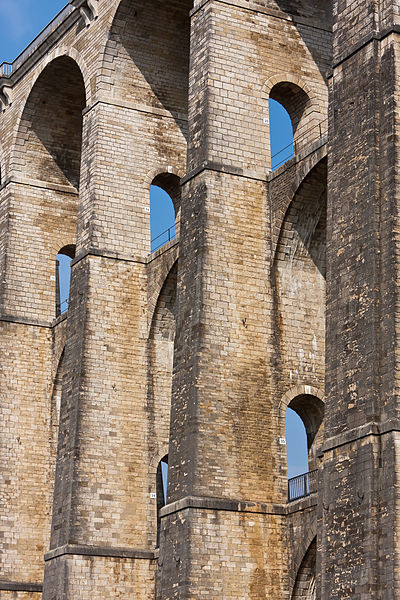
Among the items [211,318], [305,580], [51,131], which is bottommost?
[305,580]

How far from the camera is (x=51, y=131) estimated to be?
35.4 meters

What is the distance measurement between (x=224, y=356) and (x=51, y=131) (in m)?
14.4

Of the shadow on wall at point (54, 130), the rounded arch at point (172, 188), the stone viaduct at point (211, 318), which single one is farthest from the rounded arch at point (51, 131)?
the rounded arch at point (172, 188)

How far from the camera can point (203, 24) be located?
84.5ft

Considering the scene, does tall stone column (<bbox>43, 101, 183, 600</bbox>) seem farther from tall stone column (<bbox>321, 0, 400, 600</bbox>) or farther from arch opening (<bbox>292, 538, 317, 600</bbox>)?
tall stone column (<bbox>321, 0, 400, 600</bbox>)

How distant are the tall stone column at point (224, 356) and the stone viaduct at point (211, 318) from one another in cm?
5

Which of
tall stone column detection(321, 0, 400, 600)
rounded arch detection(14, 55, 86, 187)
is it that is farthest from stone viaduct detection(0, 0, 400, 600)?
rounded arch detection(14, 55, 86, 187)

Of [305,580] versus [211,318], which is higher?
[211,318]

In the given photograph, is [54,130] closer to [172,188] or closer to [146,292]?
[172,188]

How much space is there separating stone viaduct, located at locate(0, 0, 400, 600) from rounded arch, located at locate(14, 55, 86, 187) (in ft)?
0.66

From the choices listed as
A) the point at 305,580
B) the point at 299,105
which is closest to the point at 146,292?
the point at 299,105

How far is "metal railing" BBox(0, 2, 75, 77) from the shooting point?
108 ft

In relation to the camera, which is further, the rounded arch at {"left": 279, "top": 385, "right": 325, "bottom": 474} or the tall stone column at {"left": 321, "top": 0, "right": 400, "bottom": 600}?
the rounded arch at {"left": 279, "top": 385, "right": 325, "bottom": 474}

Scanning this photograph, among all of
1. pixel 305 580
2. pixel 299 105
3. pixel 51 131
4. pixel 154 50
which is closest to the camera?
pixel 305 580
